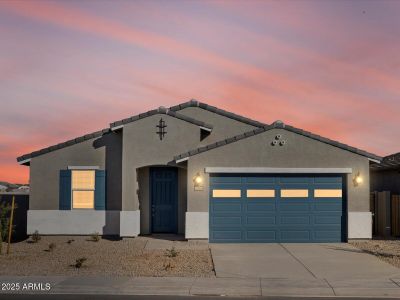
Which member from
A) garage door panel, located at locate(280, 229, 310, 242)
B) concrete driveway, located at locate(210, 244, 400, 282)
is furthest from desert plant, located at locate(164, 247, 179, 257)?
garage door panel, located at locate(280, 229, 310, 242)

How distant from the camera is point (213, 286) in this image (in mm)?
12859

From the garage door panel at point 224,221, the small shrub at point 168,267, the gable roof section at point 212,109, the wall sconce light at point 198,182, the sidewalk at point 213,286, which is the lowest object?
the sidewalk at point 213,286

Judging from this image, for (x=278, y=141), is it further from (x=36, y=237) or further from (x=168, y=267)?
(x=36, y=237)

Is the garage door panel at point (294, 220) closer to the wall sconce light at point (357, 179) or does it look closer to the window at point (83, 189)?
the wall sconce light at point (357, 179)

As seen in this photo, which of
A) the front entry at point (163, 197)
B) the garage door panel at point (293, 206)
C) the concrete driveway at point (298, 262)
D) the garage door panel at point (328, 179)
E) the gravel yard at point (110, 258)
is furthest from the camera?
the front entry at point (163, 197)

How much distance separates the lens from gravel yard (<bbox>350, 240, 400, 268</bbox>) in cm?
1683

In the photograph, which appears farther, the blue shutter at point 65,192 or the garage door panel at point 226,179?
the blue shutter at point 65,192

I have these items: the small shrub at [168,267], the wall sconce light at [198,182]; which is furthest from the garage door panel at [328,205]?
the small shrub at [168,267]

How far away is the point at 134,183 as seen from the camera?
70.2 feet

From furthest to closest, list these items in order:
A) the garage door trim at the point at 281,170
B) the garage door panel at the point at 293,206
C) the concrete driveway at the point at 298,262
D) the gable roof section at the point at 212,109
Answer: the gable roof section at the point at 212,109 → the garage door panel at the point at 293,206 → the garage door trim at the point at 281,170 → the concrete driveway at the point at 298,262

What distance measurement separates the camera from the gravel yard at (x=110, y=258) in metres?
14.7

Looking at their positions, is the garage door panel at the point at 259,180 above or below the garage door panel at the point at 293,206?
above

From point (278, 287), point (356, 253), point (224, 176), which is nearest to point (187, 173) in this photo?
point (224, 176)

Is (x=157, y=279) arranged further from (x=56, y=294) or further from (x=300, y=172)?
(x=300, y=172)
